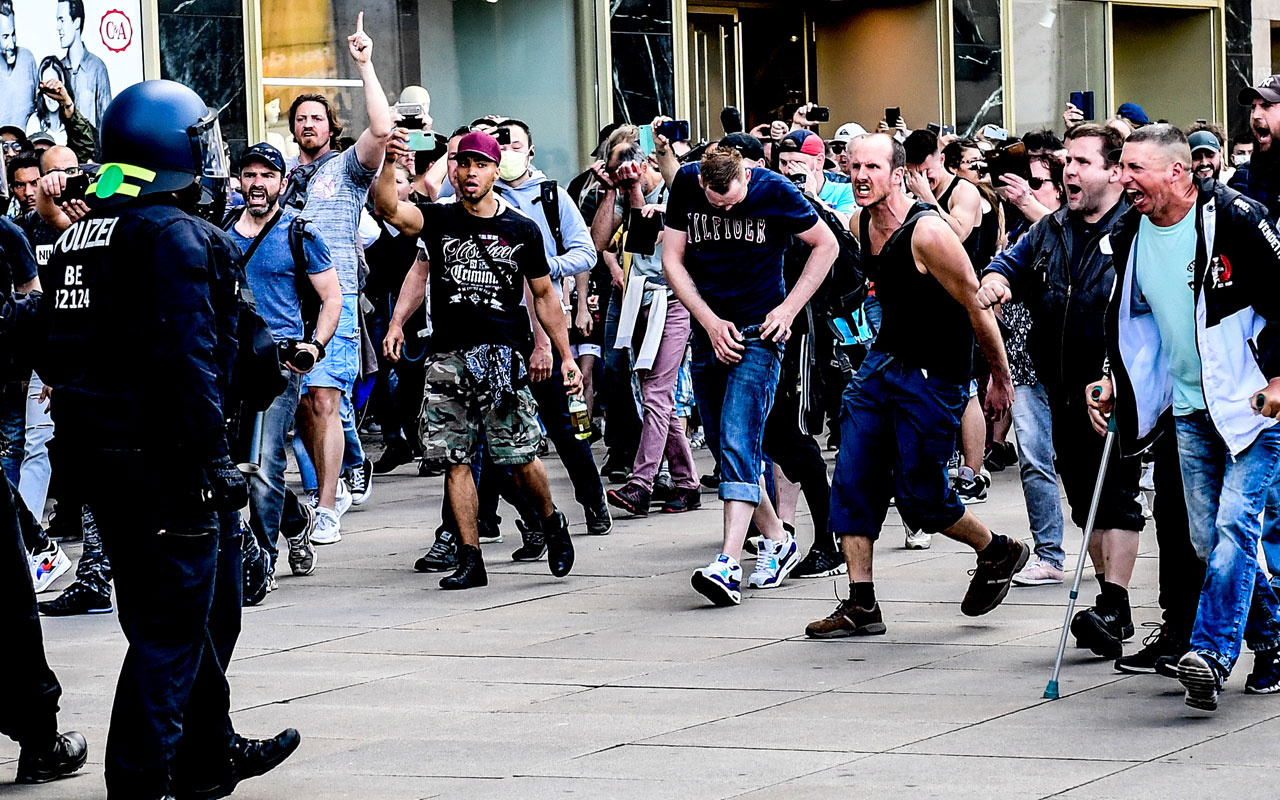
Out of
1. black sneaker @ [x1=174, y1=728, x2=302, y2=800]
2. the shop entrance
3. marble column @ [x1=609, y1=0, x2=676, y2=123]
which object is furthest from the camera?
the shop entrance

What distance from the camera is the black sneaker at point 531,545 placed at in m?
9.60

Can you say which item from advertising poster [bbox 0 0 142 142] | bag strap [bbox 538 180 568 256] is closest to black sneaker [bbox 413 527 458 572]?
bag strap [bbox 538 180 568 256]

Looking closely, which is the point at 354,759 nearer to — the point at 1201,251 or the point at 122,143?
the point at 122,143

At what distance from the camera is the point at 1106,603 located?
281 inches

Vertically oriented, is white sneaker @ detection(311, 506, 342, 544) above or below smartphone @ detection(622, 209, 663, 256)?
below

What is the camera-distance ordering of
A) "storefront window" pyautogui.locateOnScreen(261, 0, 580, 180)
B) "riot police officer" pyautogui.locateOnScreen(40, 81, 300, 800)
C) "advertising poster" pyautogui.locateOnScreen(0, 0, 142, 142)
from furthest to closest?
"storefront window" pyautogui.locateOnScreen(261, 0, 580, 180), "advertising poster" pyautogui.locateOnScreen(0, 0, 142, 142), "riot police officer" pyautogui.locateOnScreen(40, 81, 300, 800)

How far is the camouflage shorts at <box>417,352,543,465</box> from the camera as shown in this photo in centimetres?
893

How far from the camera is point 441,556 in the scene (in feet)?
30.8

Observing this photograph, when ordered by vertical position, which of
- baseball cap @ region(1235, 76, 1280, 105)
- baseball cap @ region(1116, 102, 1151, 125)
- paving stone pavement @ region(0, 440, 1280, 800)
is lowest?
paving stone pavement @ region(0, 440, 1280, 800)

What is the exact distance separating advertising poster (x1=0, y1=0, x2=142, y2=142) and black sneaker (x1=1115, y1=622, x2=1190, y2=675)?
34.1 ft

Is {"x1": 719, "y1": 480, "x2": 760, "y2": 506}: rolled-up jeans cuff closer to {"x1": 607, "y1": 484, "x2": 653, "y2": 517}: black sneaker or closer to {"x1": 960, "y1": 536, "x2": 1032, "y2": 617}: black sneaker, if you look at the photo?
{"x1": 960, "y1": 536, "x2": 1032, "y2": 617}: black sneaker

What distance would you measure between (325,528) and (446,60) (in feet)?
27.4

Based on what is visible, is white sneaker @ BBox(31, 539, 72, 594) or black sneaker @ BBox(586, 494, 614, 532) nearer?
white sneaker @ BBox(31, 539, 72, 594)

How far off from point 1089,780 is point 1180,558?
1708 millimetres
